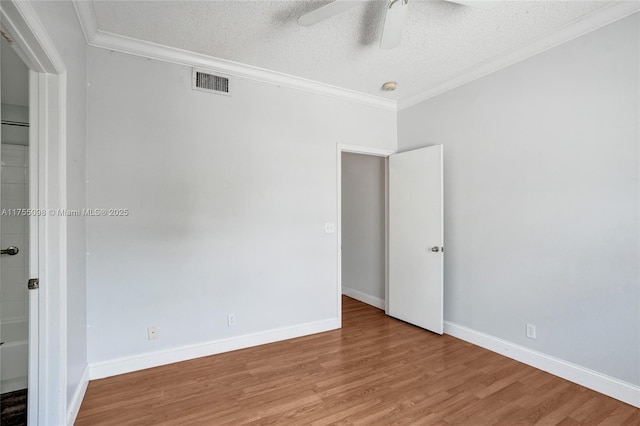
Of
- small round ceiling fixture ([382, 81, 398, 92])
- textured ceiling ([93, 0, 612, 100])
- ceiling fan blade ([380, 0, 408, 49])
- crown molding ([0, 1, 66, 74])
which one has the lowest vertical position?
crown molding ([0, 1, 66, 74])

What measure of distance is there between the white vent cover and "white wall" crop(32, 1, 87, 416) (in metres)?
0.80

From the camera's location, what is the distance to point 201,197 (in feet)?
8.98

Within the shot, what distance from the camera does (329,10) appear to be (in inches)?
72.5

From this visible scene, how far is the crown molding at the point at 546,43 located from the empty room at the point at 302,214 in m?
0.02

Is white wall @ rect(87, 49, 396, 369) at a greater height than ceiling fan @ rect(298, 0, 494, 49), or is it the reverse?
ceiling fan @ rect(298, 0, 494, 49)

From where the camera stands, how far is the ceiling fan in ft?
5.87

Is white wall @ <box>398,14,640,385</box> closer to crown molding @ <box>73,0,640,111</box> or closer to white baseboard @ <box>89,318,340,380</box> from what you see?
crown molding @ <box>73,0,640,111</box>

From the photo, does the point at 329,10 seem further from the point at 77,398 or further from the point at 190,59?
the point at 77,398

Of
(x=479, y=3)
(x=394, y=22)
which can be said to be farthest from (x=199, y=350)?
(x=479, y=3)

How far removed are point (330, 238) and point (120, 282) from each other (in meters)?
2.02

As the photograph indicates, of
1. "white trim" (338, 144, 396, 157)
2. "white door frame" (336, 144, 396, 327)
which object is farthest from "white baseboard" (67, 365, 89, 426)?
"white trim" (338, 144, 396, 157)

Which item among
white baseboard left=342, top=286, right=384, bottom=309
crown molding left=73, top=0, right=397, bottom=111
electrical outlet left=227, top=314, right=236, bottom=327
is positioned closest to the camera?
crown molding left=73, top=0, right=397, bottom=111

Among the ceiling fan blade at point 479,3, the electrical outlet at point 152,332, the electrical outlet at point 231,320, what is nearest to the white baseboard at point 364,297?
the electrical outlet at point 231,320

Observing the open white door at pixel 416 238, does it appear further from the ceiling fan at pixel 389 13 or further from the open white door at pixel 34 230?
the open white door at pixel 34 230
